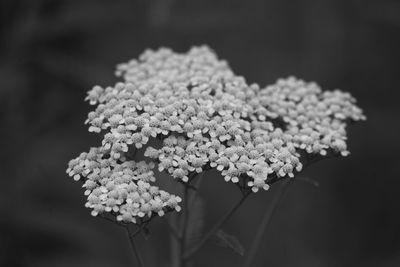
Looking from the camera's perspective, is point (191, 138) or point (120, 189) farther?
point (191, 138)

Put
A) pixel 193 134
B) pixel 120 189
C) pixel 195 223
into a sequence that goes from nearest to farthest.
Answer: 1. pixel 120 189
2. pixel 193 134
3. pixel 195 223

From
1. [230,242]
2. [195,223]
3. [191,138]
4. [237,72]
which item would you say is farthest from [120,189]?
[237,72]

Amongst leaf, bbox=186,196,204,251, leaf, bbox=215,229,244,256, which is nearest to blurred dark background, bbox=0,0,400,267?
leaf, bbox=186,196,204,251

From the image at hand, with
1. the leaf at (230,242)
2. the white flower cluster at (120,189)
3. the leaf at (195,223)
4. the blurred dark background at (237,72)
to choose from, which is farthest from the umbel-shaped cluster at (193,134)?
the blurred dark background at (237,72)

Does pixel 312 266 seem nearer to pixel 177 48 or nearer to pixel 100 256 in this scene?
pixel 100 256

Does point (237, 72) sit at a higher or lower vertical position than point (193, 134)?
higher

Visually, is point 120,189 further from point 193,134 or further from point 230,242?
point 230,242

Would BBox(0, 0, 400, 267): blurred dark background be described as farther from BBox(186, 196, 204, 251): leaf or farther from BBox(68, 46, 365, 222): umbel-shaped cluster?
BBox(68, 46, 365, 222): umbel-shaped cluster
